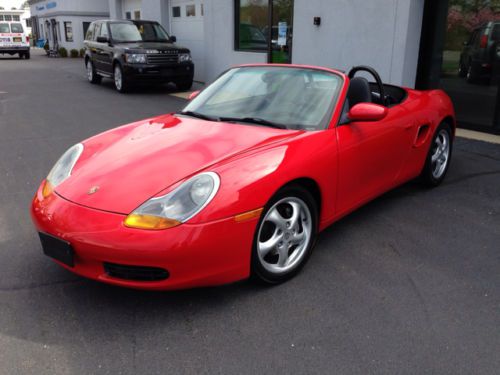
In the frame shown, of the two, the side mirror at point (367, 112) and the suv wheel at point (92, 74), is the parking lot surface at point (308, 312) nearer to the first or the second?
the side mirror at point (367, 112)

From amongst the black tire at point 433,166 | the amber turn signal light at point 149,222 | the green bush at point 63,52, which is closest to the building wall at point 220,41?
the black tire at point 433,166

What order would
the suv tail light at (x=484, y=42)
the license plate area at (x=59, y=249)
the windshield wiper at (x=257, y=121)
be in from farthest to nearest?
the suv tail light at (x=484, y=42) < the windshield wiper at (x=257, y=121) < the license plate area at (x=59, y=249)

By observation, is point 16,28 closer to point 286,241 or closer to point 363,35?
point 363,35

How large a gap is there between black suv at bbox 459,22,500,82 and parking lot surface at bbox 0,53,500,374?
4229mm

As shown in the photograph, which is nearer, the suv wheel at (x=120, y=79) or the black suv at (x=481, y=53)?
the black suv at (x=481, y=53)

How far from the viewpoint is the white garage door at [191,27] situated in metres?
14.5

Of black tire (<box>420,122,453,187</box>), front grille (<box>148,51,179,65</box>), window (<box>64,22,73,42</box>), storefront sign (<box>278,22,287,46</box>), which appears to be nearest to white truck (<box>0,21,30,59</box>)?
window (<box>64,22,73,42</box>)

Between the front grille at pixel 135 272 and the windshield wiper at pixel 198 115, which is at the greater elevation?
the windshield wiper at pixel 198 115

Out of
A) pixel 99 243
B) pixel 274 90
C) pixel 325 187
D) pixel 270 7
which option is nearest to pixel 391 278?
pixel 325 187

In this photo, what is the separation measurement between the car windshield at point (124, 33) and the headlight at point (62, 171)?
1026cm

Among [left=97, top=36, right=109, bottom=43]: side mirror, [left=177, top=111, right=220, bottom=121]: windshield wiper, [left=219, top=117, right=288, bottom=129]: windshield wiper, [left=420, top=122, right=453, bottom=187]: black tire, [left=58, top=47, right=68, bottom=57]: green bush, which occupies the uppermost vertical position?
[left=97, top=36, right=109, bottom=43]: side mirror

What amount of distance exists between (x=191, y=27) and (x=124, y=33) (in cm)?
262

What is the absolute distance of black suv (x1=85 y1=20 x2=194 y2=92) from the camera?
12.1 m

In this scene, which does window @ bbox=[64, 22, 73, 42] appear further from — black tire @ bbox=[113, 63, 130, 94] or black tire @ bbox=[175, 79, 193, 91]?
black tire @ bbox=[175, 79, 193, 91]
